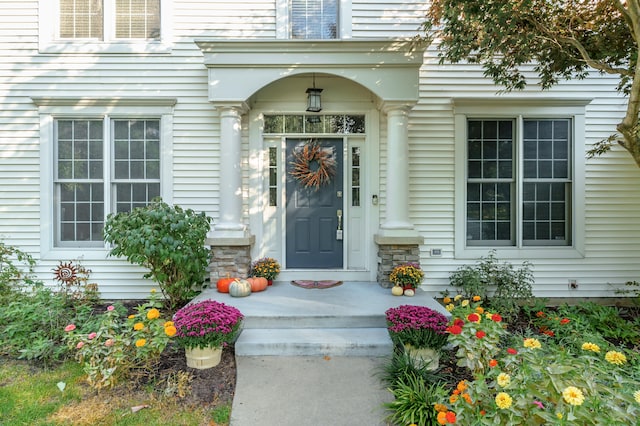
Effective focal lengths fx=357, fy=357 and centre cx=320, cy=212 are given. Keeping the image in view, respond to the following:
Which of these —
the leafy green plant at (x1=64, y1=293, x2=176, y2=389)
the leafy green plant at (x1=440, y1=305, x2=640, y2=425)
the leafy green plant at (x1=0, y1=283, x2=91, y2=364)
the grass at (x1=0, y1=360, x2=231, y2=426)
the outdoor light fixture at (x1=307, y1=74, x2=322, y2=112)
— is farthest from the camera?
the outdoor light fixture at (x1=307, y1=74, x2=322, y2=112)

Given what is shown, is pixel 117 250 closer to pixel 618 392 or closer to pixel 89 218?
pixel 89 218

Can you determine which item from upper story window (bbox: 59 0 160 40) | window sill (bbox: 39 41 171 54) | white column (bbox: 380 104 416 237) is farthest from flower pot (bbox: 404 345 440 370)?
upper story window (bbox: 59 0 160 40)

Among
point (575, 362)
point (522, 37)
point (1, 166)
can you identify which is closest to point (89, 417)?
point (575, 362)

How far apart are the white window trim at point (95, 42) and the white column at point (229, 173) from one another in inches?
60.2

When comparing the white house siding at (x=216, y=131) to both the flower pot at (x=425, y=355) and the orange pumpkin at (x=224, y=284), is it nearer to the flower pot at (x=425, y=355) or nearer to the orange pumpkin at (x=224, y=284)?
the orange pumpkin at (x=224, y=284)

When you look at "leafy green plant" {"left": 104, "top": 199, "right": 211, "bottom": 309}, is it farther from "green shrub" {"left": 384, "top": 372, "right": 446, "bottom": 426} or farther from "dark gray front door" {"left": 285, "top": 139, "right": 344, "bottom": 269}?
"green shrub" {"left": 384, "top": 372, "right": 446, "bottom": 426}

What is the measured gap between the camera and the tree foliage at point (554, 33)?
3.73 meters

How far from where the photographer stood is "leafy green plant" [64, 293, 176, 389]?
290 centimetres

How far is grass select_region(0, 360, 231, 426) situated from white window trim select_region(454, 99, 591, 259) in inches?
167

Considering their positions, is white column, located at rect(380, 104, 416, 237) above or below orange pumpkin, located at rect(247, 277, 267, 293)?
above

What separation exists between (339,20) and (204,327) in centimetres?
477

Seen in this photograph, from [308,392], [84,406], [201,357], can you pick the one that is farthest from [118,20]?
[308,392]

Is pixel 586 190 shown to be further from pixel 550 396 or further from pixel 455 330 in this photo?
pixel 550 396

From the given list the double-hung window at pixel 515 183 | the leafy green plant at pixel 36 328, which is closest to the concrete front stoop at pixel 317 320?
the leafy green plant at pixel 36 328
